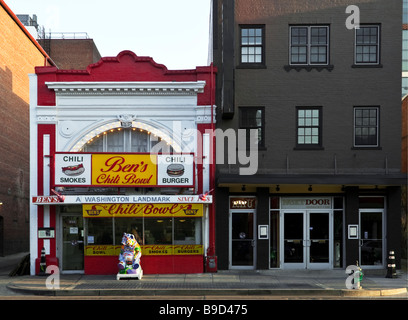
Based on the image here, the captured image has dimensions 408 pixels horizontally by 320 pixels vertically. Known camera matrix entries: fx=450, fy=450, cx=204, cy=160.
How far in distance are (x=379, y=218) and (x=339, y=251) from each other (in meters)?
2.11

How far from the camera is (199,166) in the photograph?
58.7ft

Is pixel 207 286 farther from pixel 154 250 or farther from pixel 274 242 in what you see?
pixel 274 242

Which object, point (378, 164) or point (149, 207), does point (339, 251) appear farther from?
point (149, 207)

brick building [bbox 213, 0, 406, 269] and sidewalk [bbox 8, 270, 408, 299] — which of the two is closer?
sidewalk [bbox 8, 270, 408, 299]

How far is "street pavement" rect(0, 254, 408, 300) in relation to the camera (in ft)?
44.8

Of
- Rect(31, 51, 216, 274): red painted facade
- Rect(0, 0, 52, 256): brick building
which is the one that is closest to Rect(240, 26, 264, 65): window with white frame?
Rect(31, 51, 216, 274): red painted facade

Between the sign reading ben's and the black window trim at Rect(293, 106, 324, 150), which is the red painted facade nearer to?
the sign reading ben's

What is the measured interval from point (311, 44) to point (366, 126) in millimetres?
4002

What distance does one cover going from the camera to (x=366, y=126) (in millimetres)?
18156

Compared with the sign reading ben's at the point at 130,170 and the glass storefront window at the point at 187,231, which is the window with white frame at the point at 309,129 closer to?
the sign reading ben's at the point at 130,170

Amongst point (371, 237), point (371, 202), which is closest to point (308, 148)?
point (371, 202)

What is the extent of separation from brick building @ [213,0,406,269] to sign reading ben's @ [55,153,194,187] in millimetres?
1708

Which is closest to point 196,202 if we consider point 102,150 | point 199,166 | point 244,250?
point 199,166

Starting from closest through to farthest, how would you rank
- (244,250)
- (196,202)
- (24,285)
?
1. (24,285)
2. (196,202)
3. (244,250)
